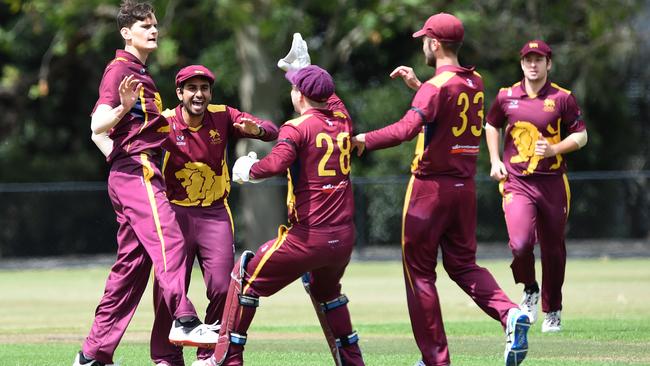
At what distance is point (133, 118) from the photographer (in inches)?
342

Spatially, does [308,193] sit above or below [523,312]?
above

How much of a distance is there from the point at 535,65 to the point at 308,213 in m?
4.31

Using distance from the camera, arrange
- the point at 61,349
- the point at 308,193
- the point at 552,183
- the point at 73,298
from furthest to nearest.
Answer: the point at 73,298, the point at 552,183, the point at 61,349, the point at 308,193

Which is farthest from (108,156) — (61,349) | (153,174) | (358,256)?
(358,256)

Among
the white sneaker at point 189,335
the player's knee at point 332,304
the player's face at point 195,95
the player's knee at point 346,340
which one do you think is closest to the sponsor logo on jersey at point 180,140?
the player's face at point 195,95

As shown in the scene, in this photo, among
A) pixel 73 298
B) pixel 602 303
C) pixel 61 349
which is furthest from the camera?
pixel 73 298

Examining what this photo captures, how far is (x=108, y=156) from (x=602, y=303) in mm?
8057

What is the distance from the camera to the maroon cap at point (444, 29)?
8750 mm

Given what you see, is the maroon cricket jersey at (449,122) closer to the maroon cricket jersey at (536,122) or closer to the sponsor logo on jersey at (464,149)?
the sponsor logo on jersey at (464,149)

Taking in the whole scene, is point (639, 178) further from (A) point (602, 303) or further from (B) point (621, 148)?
(A) point (602, 303)

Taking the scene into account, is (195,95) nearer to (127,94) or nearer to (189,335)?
(127,94)

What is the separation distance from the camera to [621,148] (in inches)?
1227

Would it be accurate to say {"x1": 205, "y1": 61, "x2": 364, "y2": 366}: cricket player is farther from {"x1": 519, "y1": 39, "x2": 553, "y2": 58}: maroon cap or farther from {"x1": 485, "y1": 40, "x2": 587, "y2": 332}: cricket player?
{"x1": 519, "y1": 39, "x2": 553, "y2": 58}: maroon cap

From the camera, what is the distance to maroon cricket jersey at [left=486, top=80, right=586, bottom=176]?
39.1 ft
